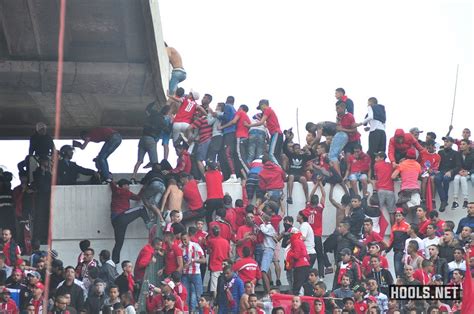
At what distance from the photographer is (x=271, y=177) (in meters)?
26.3

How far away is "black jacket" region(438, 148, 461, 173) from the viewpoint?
88.1 ft

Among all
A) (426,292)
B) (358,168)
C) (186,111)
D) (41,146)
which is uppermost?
(186,111)

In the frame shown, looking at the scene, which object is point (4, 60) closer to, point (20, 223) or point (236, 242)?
point (20, 223)

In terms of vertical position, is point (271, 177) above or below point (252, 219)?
above

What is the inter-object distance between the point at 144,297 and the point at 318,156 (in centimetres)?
500

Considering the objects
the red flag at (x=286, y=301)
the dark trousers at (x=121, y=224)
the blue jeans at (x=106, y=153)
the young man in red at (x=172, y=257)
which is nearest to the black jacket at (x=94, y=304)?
the young man in red at (x=172, y=257)

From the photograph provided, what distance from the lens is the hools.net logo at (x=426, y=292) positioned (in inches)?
912

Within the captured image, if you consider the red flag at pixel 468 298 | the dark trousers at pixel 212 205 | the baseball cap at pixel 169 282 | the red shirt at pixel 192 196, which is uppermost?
the red shirt at pixel 192 196

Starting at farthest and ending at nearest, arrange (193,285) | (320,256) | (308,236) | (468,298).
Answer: (320,256) < (308,236) < (193,285) < (468,298)

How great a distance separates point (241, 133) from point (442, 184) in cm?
349

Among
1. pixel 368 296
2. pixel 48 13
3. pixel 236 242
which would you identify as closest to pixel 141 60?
pixel 48 13

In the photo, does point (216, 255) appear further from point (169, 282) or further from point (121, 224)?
point (121, 224)

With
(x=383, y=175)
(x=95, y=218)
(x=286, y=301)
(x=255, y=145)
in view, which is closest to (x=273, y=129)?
(x=255, y=145)

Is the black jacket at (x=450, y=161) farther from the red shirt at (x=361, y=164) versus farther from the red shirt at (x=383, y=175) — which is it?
the red shirt at (x=361, y=164)
